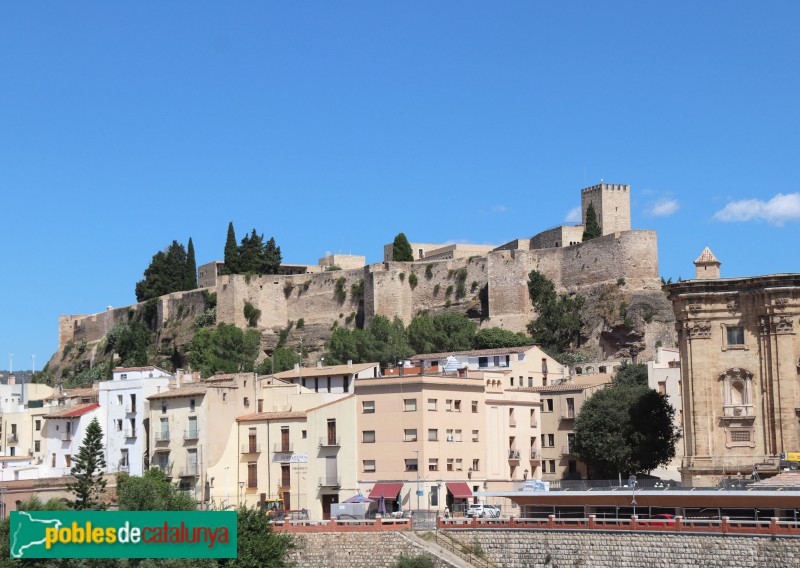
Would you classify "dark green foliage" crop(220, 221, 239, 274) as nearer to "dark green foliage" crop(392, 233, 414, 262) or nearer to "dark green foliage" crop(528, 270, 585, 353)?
"dark green foliage" crop(392, 233, 414, 262)

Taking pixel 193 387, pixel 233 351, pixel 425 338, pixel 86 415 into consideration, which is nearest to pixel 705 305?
pixel 193 387

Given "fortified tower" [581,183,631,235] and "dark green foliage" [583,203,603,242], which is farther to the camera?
"fortified tower" [581,183,631,235]

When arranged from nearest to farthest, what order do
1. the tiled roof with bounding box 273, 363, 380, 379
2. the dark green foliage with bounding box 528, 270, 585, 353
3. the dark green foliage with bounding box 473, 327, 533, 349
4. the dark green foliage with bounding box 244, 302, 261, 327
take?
the tiled roof with bounding box 273, 363, 380, 379 < the dark green foliage with bounding box 473, 327, 533, 349 < the dark green foliage with bounding box 528, 270, 585, 353 < the dark green foliage with bounding box 244, 302, 261, 327

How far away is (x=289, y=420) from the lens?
72438 millimetres

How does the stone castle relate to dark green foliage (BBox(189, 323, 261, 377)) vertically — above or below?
above

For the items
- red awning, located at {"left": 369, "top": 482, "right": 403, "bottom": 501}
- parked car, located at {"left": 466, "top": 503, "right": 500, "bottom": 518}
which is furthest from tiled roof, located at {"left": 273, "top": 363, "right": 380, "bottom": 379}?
parked car, located at {"left": 466, "top": 503, "right": 500, "bottom": 518}

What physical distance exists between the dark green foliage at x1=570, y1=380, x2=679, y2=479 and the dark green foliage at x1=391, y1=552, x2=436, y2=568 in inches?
782

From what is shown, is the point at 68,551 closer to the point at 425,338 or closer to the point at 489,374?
the point at 489,374

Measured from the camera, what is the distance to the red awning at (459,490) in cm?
6844

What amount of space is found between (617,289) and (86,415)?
51969 mm

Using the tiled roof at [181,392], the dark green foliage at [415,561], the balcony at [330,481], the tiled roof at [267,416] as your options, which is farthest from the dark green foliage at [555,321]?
the dark green foliage at [415,561]

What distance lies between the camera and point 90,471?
233 feet

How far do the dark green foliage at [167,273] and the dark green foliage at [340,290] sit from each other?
66.1 ft

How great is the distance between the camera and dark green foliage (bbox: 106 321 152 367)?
130m
